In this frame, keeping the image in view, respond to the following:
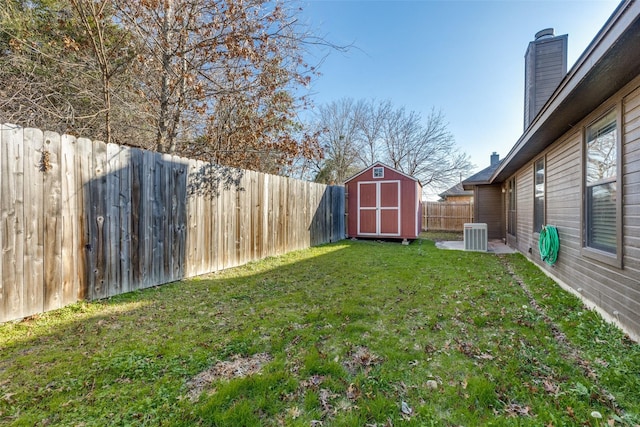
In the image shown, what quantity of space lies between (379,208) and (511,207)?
414cm

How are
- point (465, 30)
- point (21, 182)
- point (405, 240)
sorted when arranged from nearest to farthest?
1. point (21, 182)
2. point (465, 30)
3. point (405, 240)

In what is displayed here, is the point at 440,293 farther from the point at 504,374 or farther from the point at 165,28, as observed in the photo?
the point at 165,28

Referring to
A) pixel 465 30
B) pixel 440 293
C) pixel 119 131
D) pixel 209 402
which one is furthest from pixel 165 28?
pixel 465 30

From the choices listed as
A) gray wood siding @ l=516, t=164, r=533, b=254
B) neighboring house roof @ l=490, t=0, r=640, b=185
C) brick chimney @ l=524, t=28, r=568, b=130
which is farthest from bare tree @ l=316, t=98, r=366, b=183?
neighboring house roof @ l=490, t=0, r=640, b=185

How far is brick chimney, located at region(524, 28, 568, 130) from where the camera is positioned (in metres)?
6.89

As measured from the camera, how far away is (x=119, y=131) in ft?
20.1

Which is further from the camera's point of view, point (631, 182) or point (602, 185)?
point (602, 185)

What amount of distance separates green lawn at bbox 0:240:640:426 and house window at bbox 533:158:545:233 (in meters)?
2.48

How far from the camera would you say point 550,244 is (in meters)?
4.55

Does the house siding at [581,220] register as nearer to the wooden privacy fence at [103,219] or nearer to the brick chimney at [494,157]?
the wooden privacy fence at [103,219]

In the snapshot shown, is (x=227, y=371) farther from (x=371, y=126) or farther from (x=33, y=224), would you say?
(x=371, y=126)

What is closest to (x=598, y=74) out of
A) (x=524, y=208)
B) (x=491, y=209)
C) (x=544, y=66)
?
(x=524, y=208)

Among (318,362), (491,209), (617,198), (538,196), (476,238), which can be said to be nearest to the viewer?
(318,362)

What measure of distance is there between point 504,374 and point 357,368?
3.37 feet
